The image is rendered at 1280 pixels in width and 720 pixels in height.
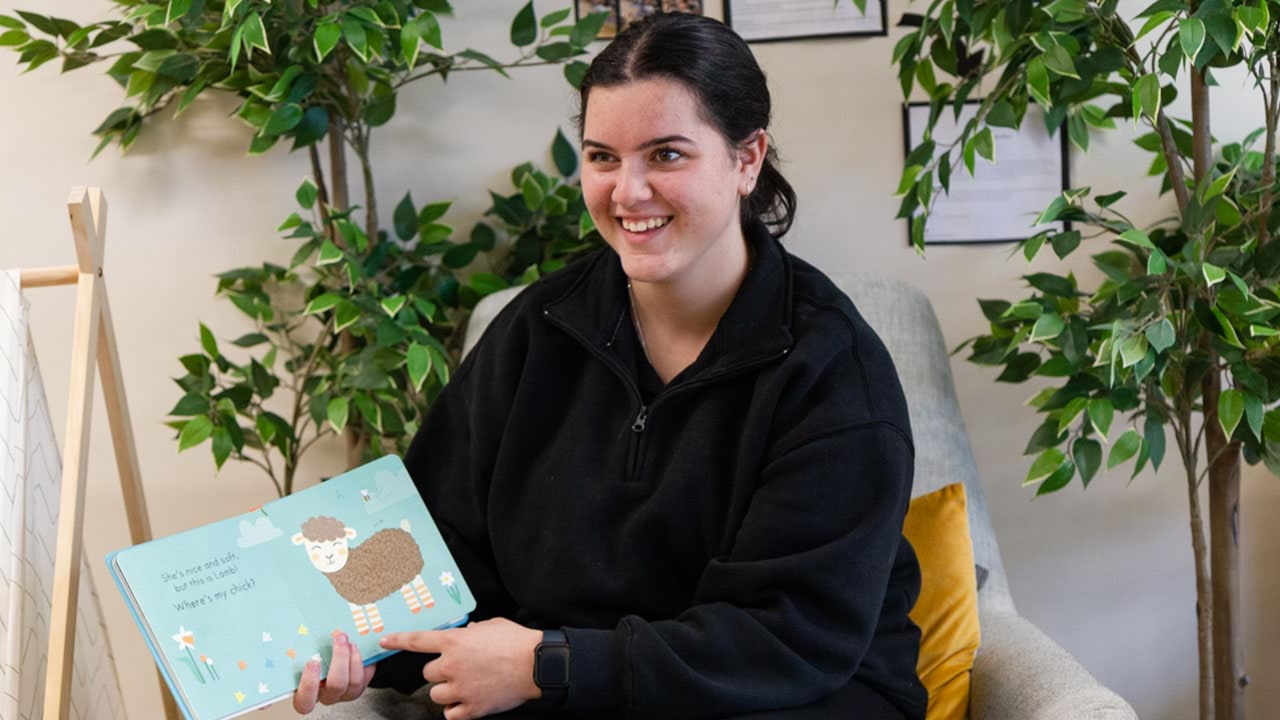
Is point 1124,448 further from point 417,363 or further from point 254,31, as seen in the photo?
point 254,31

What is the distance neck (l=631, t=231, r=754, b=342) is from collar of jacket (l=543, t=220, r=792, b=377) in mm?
23

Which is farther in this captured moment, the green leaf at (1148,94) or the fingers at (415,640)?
the green leaf at (1148,94)

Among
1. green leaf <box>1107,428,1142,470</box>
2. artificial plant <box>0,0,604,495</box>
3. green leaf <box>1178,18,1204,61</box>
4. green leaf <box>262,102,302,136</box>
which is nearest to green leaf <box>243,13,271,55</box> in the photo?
artificial plant <box>0,0,604,495</box>

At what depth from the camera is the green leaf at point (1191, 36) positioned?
1522 mm

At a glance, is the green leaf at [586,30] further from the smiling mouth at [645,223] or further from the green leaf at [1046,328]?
the green leaf at [1046,328]

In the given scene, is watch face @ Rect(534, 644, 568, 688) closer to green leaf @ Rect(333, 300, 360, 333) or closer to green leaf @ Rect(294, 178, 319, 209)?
green leaf @ Rect(333, 300, 360, 333)

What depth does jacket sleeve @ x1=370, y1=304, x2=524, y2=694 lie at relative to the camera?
1.59m

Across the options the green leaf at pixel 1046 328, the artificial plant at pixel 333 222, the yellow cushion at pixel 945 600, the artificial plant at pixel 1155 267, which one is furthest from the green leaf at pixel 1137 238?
the artificial plant at pixel 333 222

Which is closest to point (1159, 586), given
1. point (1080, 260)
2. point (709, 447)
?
point (1080, 260)

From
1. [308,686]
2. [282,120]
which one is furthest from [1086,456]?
[282,120]

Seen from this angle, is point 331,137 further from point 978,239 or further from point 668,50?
point 978,239

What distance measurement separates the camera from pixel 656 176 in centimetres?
142

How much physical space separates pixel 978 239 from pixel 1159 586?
72 centimetres

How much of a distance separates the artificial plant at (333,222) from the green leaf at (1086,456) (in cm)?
83
